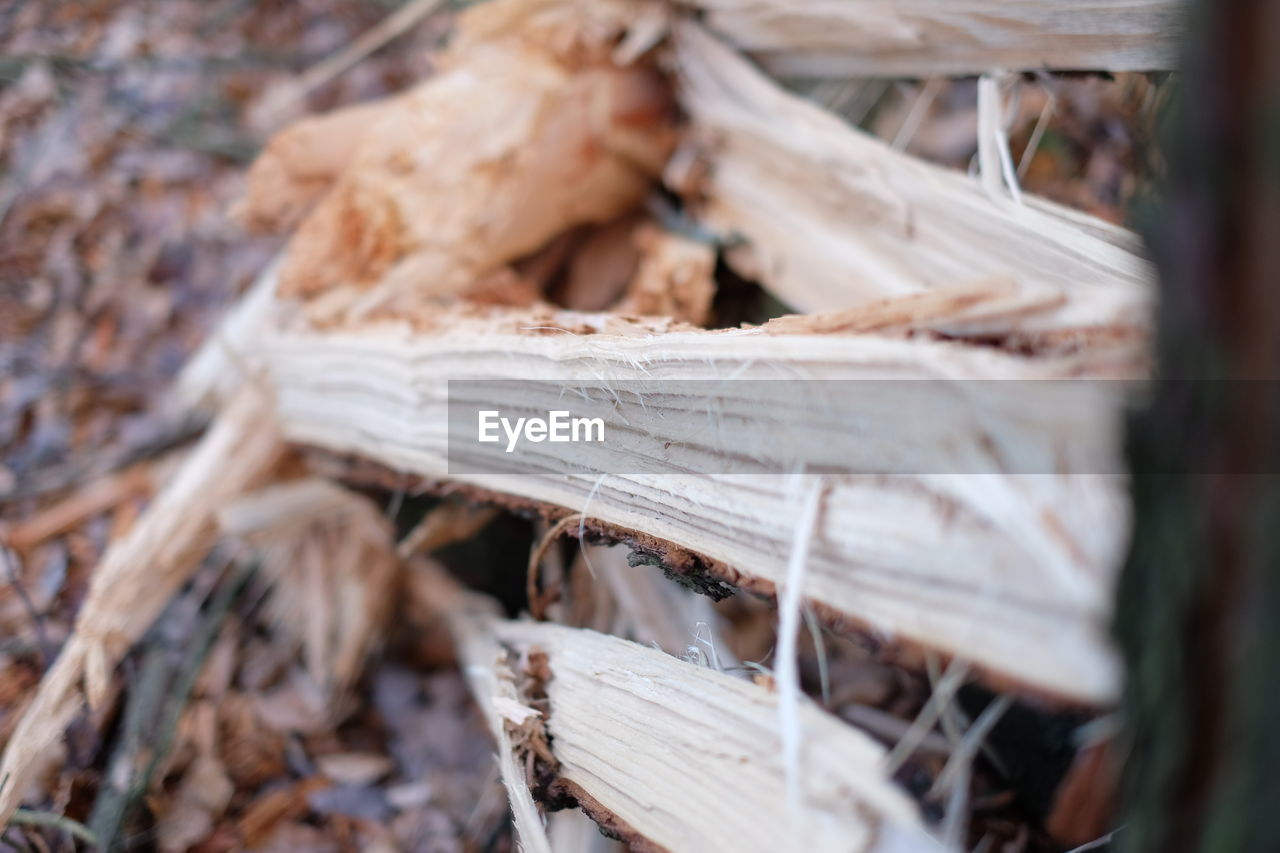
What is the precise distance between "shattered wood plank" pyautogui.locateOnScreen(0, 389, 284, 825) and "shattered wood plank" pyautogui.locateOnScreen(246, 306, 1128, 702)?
81cm

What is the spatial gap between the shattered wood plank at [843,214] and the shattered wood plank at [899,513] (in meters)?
0.38

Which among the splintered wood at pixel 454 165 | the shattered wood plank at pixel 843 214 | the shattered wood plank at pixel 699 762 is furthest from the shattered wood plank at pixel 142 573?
the shattered wood plank at pixel 843 214

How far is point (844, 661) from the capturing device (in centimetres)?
137

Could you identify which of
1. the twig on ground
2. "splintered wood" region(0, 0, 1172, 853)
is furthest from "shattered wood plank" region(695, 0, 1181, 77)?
the twig on ground

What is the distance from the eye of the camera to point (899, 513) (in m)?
0.56

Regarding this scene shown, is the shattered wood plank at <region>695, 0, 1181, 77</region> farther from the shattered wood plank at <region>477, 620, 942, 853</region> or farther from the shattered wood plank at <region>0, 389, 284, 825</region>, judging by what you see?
the shattered wood plank at <region>0, 389, 284, 825</region>

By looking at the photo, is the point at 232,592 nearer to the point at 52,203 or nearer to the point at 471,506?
the point at 471,506

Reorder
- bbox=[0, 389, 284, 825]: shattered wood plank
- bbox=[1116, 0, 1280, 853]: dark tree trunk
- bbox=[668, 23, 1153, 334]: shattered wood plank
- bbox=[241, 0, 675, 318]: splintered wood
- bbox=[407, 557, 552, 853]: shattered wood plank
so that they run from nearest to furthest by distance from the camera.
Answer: bbox=[1116, 0, 1280, 853]: dark tree trunk, bbox=[407, 557, 552, 853]: shattered wood plank, bbox=[668, 23, 1153, 334]: shattered wood plank, bbox=[0, 389, 284, 825]: shattered wood plank, bbox=[241, 0, 675, 318]: splintered wood

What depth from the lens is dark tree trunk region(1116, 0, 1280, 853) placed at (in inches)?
14.5

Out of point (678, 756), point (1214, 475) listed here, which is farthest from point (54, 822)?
point (1214, 475)

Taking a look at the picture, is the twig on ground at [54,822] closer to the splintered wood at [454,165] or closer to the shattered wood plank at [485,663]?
the shattered wood plank at [485,663]

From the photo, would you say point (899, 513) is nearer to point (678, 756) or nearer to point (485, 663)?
point (678, 756)

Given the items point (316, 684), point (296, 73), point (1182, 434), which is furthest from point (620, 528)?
point (296, 73)

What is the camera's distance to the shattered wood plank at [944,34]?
3.34 ft
